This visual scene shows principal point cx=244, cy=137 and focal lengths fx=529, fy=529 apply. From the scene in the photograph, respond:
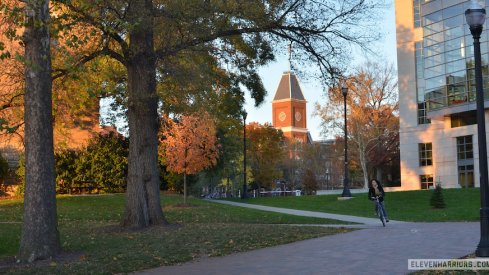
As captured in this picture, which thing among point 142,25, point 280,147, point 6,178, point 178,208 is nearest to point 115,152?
point 6,178

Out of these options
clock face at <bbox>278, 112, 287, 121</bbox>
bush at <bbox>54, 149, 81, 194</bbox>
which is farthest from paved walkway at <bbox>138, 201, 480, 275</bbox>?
clock face at <bbox>278, 112, 287, 121</bbox>

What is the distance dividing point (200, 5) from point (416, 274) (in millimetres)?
8573

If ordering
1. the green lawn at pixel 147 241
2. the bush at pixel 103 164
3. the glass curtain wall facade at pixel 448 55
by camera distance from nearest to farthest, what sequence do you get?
1. the green lawn at pixel 147 241
2. the bush at pixel 103 164
3. the glass curtain wall facade at pixel 448 55

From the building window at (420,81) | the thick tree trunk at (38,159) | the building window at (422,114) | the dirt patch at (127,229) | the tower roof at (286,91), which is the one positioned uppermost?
the tower roof at (286,91)

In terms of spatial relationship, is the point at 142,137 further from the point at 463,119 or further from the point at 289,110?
the point at 289,110

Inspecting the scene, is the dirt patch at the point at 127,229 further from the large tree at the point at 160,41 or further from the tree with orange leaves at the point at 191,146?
the tree with orange leaves at the point at 191,146

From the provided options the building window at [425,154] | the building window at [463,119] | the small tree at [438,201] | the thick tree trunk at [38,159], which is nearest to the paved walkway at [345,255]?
the thick tree trunk at [38,159]

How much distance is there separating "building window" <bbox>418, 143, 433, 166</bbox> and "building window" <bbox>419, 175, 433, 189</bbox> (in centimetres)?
132

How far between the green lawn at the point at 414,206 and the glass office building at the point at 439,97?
17115 millimetres

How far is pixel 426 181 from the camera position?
53625 mm

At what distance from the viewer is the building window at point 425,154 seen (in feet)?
176

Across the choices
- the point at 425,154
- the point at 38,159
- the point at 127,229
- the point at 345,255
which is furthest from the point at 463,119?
the point at 38,159

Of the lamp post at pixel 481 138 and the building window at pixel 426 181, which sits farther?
the building window at pixel 426 181

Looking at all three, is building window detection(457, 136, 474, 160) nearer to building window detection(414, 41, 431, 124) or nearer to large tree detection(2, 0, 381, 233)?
building window detection(414, 41, 431, 124)
